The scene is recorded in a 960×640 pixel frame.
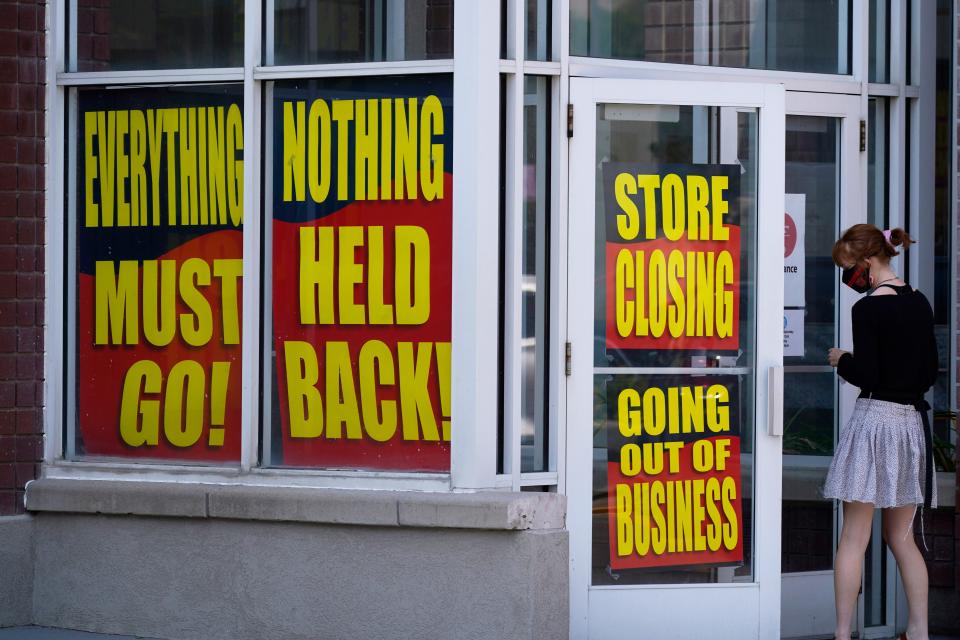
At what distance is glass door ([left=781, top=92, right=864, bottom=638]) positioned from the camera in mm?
6820

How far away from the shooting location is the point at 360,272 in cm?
630

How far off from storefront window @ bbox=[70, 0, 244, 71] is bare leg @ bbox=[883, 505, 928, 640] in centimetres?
368

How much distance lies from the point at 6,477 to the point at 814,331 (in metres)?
4.03

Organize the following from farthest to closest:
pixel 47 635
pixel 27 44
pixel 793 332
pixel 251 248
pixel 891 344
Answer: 1. pixel 793 332
2. pixel 27 44
3. pixel 47 635
4. pixel 251 248
5. pixel 891 344

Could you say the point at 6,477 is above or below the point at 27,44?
below

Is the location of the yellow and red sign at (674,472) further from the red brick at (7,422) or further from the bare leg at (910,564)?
the red brick at (7,422)

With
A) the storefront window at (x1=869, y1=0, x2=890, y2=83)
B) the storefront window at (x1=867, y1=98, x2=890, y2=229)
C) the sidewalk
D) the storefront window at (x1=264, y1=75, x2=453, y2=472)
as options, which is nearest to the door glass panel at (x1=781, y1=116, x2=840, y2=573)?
the storefront window at (x1=867, y1=98, x2=890, y2=229)

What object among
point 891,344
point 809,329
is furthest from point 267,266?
point 891,344

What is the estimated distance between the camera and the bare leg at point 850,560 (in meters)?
6.13

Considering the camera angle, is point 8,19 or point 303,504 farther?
point 8,19

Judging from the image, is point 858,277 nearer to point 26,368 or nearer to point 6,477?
point 26,368

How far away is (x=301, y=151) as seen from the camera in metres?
6.40

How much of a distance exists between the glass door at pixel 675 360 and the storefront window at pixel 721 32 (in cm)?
33

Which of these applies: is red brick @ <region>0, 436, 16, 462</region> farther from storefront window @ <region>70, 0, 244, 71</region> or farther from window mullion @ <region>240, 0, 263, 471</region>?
storefront window @ <region>70, 0, 244, 71</region>
